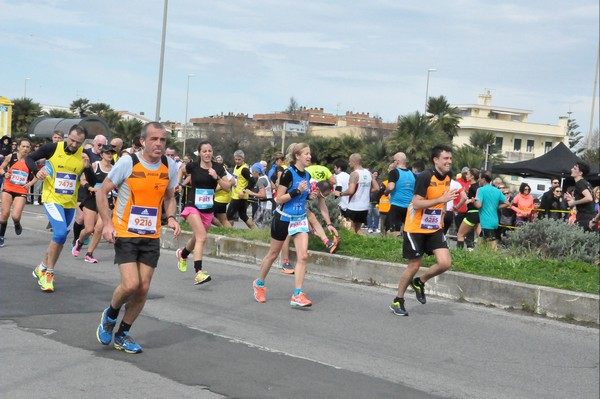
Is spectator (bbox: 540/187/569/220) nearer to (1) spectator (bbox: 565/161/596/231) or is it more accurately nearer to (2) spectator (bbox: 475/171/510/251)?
(2) spectator (bbox: 475/171/510/251)

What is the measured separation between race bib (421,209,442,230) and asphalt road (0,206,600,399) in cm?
109

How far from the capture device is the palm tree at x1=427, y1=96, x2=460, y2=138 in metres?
54.2

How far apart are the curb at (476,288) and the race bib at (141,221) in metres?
5.19

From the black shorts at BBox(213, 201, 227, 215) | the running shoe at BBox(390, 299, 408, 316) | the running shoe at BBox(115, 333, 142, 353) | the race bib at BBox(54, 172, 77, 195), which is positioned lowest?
the running shoe at BBox(115, 333, 142, 353)

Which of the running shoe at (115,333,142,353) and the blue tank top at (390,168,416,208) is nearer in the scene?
the running shoe at (115,333,142,353)

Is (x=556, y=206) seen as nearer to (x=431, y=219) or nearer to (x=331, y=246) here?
(x=331, y=246)

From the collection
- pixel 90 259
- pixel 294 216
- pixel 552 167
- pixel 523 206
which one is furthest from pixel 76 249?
pixel 552 167

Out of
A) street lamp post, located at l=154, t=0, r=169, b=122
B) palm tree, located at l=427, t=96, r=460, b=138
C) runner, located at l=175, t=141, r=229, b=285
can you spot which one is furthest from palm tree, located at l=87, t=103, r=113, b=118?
runner, located at l=175, t=141, r=229, b=285

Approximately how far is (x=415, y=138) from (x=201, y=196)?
1284 inches

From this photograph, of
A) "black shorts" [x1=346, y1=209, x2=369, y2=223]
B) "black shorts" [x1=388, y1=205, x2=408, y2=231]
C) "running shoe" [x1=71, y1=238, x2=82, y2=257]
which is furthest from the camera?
"black shorts" [x1=346, y1=209, x2=369, y2=223]

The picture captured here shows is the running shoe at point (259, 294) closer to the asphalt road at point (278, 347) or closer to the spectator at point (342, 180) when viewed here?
the asphalt road at point (278, 347)

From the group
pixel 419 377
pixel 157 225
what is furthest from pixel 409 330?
pixel 157 225

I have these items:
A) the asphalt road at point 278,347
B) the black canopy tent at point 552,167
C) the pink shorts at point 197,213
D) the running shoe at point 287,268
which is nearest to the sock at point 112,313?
the asphalt road at point 278,347

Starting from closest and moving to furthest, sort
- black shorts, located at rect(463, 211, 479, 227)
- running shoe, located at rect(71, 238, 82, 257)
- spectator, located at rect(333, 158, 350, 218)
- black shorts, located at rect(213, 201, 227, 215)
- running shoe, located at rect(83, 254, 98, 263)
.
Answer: running shoe, located at rect(83, 254, 98, 263) → running shoe, located at rect(71, 238, 82, 257) → black shorts, located at rect(213, 201, 227, 215) → spectator, located at rect(333, 158, 350, 218) → black shorts, located at rect(463, 211, 479, 227)
